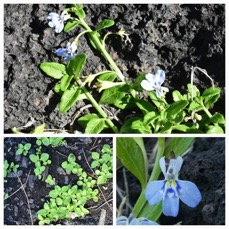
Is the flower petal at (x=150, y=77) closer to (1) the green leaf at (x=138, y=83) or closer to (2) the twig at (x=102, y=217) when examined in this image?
(1) the green leaf at (x=138, y=83)

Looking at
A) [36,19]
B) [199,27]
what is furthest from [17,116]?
[199,27]

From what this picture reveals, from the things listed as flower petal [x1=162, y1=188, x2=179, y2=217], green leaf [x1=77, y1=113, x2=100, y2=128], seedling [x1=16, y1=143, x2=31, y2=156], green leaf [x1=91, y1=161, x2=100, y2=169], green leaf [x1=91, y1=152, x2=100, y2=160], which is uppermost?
green leaf [x1=77, y1=113, x2=100, y2=128]

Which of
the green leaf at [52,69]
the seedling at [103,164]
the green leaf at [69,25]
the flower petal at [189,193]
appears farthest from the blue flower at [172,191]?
the green leaf at [69,25]

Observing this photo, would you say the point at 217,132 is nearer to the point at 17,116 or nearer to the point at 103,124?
the point at 103,124

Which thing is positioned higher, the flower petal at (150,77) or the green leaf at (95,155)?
the flower petal at (150,77)

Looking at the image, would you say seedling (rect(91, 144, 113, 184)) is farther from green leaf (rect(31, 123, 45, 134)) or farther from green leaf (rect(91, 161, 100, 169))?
green leaf (rect(31, 123, 45, 134))

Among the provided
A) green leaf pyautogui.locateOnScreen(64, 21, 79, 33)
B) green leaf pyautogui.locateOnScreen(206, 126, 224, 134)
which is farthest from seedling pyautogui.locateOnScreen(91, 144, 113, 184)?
green leaf pyautogui.locateOnScreen(64, 21, 79, 33)

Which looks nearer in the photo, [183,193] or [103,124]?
[183,193]
